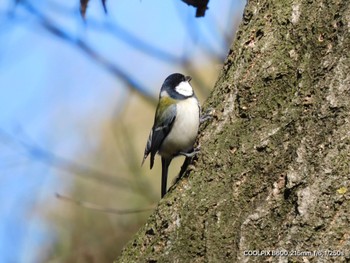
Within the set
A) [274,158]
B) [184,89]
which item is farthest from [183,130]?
[274,158]

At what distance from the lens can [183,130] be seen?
4.09m

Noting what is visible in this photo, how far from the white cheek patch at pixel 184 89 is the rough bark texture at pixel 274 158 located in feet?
4.16

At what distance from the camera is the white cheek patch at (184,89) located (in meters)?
4.45

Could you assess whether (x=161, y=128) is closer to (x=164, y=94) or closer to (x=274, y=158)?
(x=164, y=94)

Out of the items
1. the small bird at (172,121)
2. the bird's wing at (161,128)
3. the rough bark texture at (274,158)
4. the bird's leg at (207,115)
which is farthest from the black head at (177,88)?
the rough bark texture at (274,158)

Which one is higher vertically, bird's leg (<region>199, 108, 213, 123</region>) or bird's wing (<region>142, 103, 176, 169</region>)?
bird's leg (<region>199, 108, 213, 123</region>)

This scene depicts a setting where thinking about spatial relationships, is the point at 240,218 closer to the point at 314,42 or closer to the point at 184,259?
the point at 184,259

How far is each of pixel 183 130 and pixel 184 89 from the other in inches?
19.0

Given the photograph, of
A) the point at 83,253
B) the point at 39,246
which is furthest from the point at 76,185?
the point at 83,253

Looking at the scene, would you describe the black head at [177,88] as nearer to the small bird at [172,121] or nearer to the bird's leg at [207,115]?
the small bird at [172,121]

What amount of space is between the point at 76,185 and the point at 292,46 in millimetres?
6573

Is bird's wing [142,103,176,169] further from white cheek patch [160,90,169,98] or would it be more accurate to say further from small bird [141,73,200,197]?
white cheek patch [160,90,169,98]

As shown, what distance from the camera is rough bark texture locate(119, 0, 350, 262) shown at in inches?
102

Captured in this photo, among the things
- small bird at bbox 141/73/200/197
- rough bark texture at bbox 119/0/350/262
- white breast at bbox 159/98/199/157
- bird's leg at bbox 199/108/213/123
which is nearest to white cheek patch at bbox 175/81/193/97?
small bird at bbox 141/73/200/197
